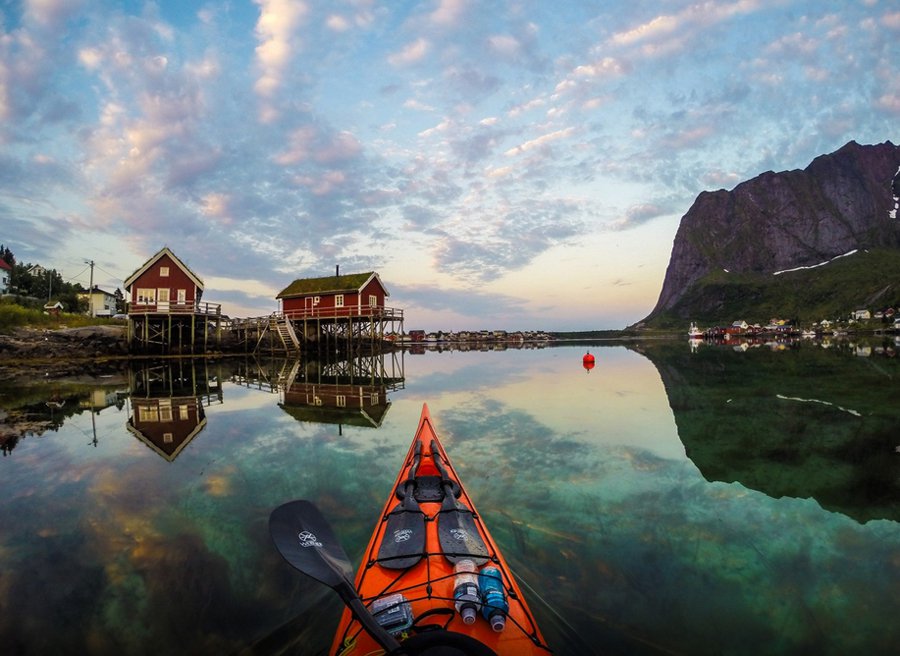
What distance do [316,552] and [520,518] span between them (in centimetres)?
437

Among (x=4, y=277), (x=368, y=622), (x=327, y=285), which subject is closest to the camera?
(x=368, y=622)

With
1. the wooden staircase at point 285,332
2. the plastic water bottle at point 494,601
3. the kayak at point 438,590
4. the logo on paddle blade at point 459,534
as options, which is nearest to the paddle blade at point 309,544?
the kayak at point 438,590

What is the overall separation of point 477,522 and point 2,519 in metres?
7.76

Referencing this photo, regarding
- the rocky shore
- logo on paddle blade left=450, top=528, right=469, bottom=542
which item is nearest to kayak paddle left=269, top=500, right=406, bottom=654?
logo on paddle blade left=450, top=528, right=469, bottom=542

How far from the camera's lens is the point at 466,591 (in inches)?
139

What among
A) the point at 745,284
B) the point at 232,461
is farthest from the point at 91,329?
the point at 745,284

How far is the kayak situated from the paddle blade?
1.20ft

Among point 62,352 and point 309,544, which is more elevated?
point 62,352

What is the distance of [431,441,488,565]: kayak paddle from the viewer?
4.25 meters

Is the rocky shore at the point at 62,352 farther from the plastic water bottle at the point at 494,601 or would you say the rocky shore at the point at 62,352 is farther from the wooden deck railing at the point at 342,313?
the plastic water bottle at the point at 494,601

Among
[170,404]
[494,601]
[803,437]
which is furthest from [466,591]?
[170,404]

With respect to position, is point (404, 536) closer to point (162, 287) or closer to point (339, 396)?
point (339, 396)

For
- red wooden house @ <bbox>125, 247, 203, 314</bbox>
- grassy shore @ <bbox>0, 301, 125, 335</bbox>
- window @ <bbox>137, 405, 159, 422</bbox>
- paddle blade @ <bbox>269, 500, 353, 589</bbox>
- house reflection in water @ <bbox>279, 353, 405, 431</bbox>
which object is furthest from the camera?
red wooden house @ <bbox>125, 247, 203, 314</bbox>

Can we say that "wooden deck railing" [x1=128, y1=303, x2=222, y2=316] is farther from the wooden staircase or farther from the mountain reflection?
the mountain reflection
